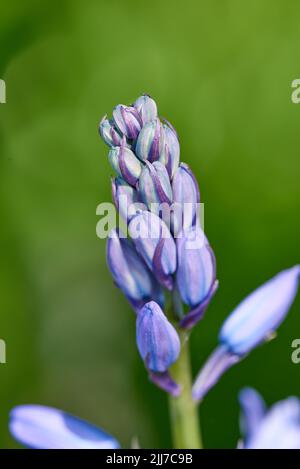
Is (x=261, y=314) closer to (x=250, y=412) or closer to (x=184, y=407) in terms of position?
(x=184, y=407)

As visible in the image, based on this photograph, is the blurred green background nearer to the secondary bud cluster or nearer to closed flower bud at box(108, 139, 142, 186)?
the secondary bud cluster

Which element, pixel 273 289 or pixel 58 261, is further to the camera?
pixel 58 261

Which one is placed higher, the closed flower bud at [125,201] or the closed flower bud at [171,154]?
the closed flower bud at [171,154]

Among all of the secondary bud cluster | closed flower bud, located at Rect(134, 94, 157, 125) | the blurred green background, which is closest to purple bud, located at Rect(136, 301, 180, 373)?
the secondary bud cluster

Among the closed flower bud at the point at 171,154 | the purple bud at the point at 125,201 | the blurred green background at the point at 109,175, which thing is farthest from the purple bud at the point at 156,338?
the blurred green background at the point at 109,175

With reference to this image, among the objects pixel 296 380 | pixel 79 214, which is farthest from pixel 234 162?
pixel 296 380

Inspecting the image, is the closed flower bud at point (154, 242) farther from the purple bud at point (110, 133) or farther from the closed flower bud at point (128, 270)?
the purple bud at point (110, 133)

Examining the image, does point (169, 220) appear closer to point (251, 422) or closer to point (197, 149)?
point (251, 422)
